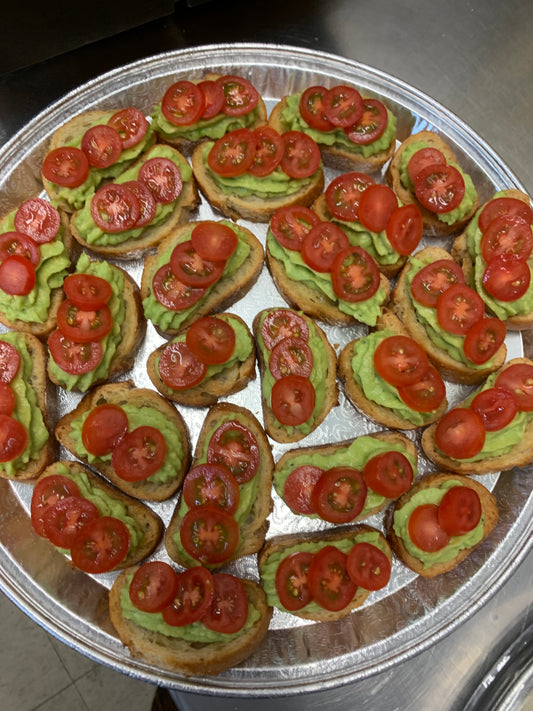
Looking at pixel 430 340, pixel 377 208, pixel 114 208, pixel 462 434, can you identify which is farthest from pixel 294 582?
pixel 114 208

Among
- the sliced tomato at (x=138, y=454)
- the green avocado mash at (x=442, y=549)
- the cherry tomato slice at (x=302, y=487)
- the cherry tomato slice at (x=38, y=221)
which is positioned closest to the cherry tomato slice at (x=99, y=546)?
the sliced tomato at (x=138, y=454)

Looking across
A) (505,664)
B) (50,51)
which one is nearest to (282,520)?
(505,664)

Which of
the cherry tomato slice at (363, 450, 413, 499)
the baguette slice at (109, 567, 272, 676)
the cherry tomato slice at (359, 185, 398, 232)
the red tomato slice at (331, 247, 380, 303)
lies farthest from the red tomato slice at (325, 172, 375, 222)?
the baguette slice at (109, 567, 272, 676)

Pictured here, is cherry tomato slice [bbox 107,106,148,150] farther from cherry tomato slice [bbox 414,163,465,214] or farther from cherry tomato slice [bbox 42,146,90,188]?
cherry tomato slice [bbox 414,163,465,214]

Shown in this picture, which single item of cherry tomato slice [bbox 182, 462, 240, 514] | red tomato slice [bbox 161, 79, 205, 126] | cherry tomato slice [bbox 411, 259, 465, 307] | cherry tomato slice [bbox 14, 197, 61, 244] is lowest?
cherry tomato slice [bbox 182, 462, 240, 514]

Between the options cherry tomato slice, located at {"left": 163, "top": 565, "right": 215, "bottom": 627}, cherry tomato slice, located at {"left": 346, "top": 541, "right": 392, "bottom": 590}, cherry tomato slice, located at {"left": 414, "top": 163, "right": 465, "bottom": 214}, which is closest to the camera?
cherry tomato slice, located at {"left": 163, "top": 565, "right": 215, "bottom": 627}

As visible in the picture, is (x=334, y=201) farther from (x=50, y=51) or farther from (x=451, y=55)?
(x=50, y=51)

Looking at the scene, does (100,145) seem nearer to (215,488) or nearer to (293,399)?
(293,399)
